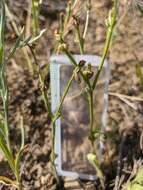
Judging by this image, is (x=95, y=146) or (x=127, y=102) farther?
(x=127, y=102)

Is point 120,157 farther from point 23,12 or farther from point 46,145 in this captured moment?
point 23,12

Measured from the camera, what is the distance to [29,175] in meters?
1.31

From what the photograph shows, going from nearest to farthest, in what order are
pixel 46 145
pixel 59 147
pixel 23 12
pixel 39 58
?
pixel 59 147
pixel 46 145
pixel 39 58
pixel 23 12

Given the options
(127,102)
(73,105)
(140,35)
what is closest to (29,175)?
(73,105)

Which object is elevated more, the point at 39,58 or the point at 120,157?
the point at 39,58

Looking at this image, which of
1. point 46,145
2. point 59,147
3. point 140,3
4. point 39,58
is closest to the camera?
point 140,3

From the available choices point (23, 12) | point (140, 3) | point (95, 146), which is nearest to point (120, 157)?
point (95, 146)

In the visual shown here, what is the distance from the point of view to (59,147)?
1238 millimetres

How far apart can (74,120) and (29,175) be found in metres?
0.22

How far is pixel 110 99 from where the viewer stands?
152cm

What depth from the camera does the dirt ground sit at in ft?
4.33

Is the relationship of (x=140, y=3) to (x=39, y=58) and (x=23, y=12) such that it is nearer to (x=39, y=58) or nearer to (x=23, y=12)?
(x=39, y=58)

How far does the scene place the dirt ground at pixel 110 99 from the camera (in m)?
1.32

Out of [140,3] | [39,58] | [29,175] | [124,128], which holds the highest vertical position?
[140,3]
